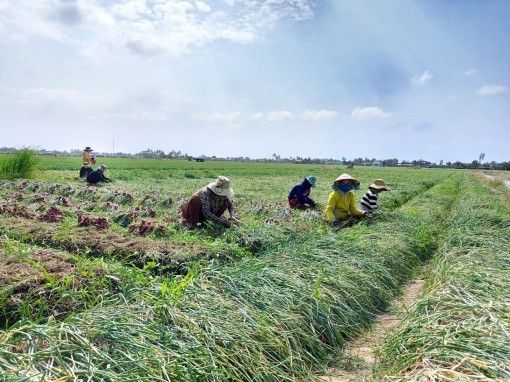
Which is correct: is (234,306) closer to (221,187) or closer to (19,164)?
(221,187)

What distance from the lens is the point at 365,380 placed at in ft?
8.68

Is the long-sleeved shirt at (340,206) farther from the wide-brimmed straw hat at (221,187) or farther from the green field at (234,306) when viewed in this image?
the wide-brimmed straw hat at (221,187)

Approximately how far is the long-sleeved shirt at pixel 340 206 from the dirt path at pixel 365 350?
3.10 m

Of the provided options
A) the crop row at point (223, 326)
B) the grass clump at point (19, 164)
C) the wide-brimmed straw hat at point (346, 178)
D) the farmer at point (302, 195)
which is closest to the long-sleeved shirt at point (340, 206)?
the wide-brimmed straw hat at point (346, 178)

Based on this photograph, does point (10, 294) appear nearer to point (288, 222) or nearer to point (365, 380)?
point (365, 380)

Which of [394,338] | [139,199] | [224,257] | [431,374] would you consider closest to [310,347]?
[394,338]

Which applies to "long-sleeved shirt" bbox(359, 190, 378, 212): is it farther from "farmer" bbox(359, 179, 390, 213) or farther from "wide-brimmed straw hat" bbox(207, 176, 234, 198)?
"wide-brimmed straw hat" bbox(207, 176, 234, 198)

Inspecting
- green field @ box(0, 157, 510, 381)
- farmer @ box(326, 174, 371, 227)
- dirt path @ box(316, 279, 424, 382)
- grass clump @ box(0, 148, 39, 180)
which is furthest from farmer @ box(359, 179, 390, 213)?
grass clump @ box(0, 148, 39, 180)

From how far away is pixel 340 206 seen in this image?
7.41 m

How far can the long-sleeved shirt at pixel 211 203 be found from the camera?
19.7ft

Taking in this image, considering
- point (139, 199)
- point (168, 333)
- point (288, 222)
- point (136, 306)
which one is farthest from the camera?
point (139, 199)

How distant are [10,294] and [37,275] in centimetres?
28

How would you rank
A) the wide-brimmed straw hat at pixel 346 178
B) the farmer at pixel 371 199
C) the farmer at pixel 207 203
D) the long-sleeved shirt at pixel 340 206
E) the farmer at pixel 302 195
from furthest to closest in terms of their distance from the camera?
the farmer at pixel 302 195
the farmer at pixel 371 199
the long-sleeved shirt at pixel 340 206
the wide-brimmed straw hat at pixel 346 178
the farmer at pixel 207 203

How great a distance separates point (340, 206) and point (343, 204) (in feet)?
0.25
